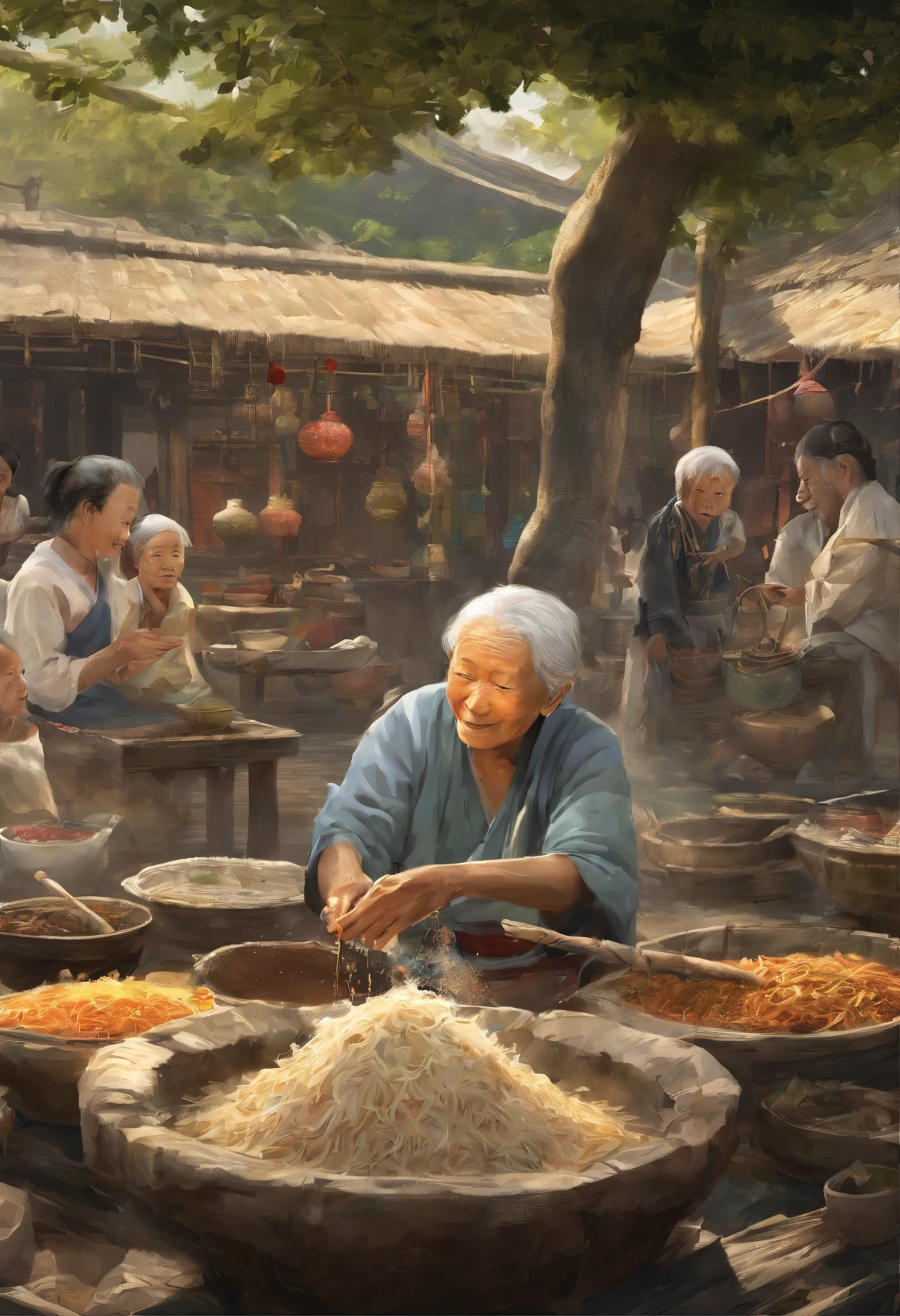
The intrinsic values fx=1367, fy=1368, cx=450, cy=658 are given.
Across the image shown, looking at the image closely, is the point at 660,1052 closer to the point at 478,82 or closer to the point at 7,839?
the point at 7,839

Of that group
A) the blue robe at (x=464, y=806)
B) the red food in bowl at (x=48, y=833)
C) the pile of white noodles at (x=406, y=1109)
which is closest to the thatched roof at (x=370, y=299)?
the red food in bowl at (x=48, y=833)

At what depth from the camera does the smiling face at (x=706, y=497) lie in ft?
22.3

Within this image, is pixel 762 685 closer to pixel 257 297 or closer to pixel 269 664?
pixel 269 664

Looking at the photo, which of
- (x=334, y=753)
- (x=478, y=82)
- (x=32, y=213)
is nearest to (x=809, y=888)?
(x=478, y=82)

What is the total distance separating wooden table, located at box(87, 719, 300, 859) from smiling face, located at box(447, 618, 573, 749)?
2.24m

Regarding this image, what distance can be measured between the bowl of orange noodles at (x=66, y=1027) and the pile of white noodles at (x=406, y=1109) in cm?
37

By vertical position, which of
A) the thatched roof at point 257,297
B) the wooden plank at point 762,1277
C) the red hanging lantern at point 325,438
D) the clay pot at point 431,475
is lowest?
the wooden plank at point 762,1277

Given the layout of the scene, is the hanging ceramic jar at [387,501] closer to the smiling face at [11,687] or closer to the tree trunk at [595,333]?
the tree trunk at [595,333]

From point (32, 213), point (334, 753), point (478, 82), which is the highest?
point (32, 213)

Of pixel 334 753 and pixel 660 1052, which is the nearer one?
pixel 660 1052

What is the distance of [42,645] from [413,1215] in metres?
3.69

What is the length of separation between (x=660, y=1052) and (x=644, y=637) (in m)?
4.89

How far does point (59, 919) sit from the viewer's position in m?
3.02

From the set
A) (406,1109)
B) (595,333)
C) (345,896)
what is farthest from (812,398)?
(406,1109)
